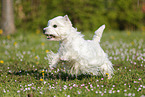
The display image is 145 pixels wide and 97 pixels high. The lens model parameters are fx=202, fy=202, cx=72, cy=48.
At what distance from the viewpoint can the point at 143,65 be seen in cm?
513

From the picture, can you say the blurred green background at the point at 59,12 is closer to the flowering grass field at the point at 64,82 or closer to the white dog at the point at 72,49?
the flowering grass field at the point at 64,82

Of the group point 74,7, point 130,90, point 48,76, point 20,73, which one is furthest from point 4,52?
point 74,7

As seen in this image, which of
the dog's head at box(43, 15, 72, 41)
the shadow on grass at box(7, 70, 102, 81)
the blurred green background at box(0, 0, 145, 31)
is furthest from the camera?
the blurred green background at box(0, 0, 145, 31)

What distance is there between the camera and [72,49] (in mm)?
3559

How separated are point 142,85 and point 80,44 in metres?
1.34

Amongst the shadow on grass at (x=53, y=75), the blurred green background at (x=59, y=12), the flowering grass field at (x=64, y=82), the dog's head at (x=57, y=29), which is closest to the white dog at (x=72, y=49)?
the dog's head at (x=57, y=29)

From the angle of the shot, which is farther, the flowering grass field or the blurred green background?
the blurred green background

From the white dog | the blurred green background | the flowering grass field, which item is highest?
the blurred green background

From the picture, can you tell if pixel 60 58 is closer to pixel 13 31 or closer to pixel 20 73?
pixel 20 73

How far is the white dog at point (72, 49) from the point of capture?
135 inches

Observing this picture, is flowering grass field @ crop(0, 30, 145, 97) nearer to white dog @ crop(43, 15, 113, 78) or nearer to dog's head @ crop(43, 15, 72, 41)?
white dog @ crop(43, 15, 113, 78)

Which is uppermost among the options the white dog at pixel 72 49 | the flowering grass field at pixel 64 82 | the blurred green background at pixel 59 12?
the blurred green background at pixel 59 12

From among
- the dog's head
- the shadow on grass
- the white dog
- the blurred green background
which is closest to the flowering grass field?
the shadow on grass

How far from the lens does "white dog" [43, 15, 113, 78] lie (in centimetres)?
344
